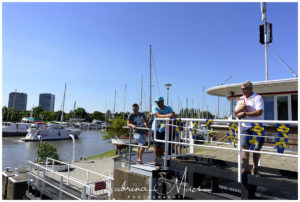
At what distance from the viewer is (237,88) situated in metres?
10.4

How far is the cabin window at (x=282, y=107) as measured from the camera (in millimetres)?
9594

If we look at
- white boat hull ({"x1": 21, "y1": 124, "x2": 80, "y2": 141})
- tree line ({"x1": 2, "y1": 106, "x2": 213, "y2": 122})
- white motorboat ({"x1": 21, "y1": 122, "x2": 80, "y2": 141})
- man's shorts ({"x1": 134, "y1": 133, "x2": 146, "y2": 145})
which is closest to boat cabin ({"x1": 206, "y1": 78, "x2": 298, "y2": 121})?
man's shorts ({"x1": 134, "y1": 133, "x2": 146, "y2": 145})

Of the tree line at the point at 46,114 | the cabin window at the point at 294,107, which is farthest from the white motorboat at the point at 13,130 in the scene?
the cabin window at the point at 294,107

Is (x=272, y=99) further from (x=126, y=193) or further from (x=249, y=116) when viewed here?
(x=126, y=193)

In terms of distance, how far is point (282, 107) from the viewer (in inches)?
383

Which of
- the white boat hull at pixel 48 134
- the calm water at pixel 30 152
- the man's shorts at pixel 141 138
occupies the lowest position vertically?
the calm water at pixel 30 152

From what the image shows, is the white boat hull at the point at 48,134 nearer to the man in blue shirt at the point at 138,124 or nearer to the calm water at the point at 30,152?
the calm water at the point at 30,152

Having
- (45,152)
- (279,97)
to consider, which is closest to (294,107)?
(279,97)

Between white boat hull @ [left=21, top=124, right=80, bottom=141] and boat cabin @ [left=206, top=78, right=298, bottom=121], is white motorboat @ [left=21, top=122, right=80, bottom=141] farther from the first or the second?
boat cabin @ [left=206, top=78, right=298, bottom=121]

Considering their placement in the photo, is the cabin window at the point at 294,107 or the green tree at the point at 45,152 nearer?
the cabin window at the point at 294,107

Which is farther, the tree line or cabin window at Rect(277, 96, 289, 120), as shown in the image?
the tree line

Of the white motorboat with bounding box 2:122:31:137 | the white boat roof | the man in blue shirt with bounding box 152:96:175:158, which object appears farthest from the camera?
the white motorboat with bounding box 2:122:31:137

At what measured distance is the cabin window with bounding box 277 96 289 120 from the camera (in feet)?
31.5

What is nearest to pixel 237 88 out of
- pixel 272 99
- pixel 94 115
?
pixel 272 99
